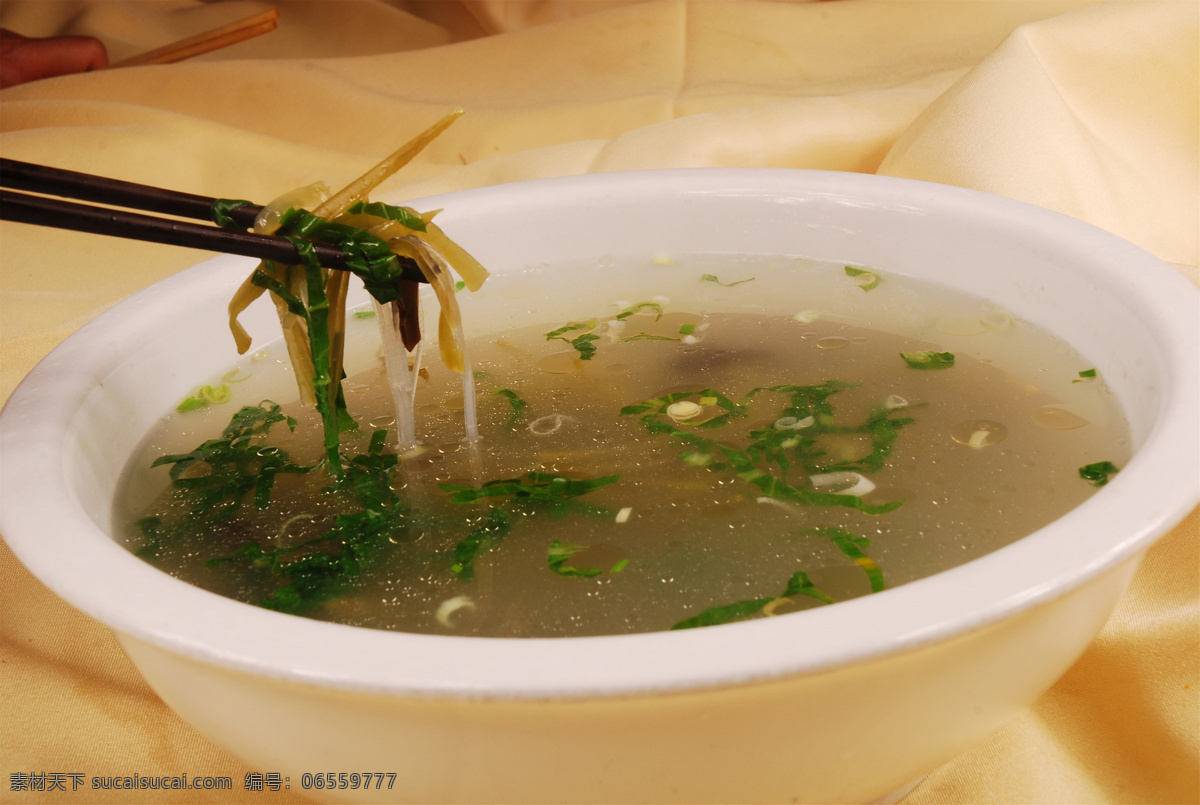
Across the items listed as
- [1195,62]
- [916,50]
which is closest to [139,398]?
[1195,62]

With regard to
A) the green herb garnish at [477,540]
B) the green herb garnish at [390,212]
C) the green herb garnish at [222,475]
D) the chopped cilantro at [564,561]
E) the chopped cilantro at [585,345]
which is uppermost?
the green herb garnish at [390,212]

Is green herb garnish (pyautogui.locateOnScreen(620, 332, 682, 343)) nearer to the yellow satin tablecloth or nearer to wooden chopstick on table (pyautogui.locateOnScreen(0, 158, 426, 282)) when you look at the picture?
wooden chopstick on table (pyautogui.locateOnScreen(0, 158, 426, 282))

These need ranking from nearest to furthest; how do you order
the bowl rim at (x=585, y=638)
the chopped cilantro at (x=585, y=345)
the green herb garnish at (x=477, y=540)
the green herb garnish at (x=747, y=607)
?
1. the bowl rim at (x=585, y=638)
2. the green herb garnish at (x=747, y=607)
3. the green herb garnish at (x=477, y=540)
4. the chopped cilantro at (x=585, y=345)

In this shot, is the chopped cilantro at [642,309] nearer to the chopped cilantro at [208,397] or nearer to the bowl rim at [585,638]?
the chopped cilantro at [208,397]

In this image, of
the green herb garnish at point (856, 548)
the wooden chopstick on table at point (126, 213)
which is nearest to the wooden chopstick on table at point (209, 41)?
the wooden chopstick on table at point (126, 213)

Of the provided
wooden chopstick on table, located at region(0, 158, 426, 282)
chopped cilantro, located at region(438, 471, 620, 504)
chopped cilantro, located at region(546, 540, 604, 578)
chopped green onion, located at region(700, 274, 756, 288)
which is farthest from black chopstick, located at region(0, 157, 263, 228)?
chopped green onion, located at region(700, 274, 756, 288)

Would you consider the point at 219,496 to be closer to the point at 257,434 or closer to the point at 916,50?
the point at 257,434

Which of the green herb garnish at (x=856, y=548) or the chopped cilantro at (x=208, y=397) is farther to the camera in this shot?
the chopped cilantro at (x=208, y=397)
